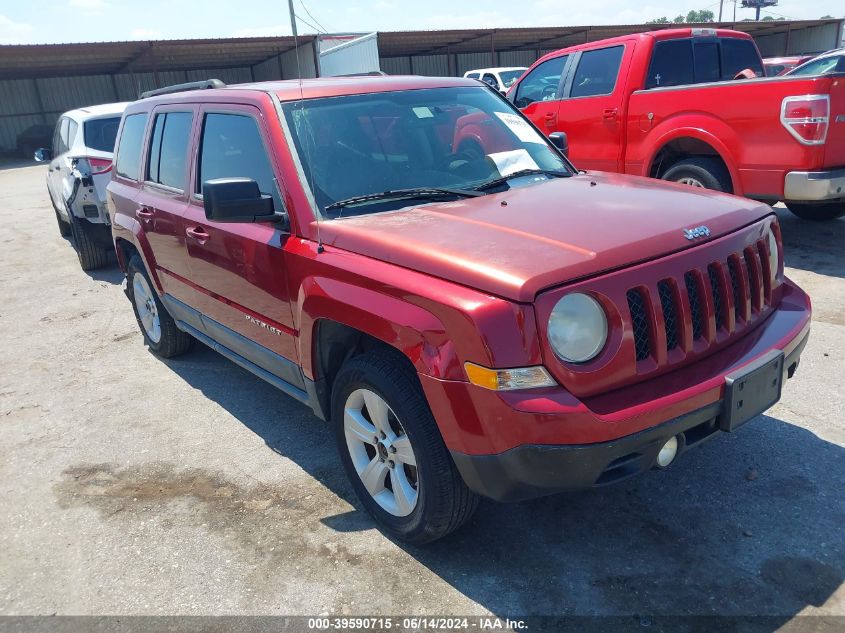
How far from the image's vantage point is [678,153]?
7.07 metres

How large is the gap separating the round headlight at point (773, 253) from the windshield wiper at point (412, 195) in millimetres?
1311

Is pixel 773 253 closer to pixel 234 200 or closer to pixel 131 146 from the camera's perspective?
pixel 234 200

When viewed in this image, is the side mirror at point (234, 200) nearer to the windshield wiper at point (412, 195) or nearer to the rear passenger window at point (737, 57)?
the windshield wiper at point (412, 195)

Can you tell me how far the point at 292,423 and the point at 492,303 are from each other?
234 centimetres

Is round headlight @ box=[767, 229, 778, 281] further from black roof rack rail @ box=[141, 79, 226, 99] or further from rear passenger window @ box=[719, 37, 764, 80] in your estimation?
rear passenger window @ box=[719, 37, 764, 80]

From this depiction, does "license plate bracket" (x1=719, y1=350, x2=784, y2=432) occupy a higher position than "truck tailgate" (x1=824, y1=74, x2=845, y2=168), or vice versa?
"truck tailgate" (x1=824, y1=74, x2=845, y2=168)

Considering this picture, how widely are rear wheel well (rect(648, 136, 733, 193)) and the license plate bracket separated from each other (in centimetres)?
435

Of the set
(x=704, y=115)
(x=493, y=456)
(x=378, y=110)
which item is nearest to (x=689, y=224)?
(x=493, y=456)

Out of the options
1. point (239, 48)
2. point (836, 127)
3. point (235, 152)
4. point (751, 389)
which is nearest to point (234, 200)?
point (235, 152)

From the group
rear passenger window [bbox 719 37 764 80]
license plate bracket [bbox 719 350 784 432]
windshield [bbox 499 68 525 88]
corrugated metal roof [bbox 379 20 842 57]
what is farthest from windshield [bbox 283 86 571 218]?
corrugated metal roof [bbox 379 20 842 57]

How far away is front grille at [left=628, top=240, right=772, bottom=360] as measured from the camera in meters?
2.46

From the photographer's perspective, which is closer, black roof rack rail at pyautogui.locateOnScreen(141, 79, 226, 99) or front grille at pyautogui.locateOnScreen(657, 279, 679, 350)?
front grille at pyautogui.locateOnScreen(657, 279, 679, 350)

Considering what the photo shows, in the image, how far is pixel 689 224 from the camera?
2725mm

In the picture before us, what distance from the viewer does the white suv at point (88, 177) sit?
817cm
